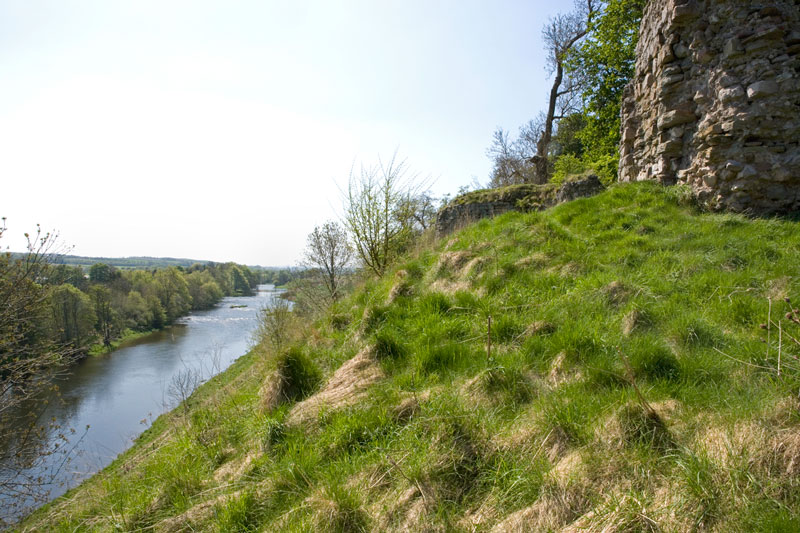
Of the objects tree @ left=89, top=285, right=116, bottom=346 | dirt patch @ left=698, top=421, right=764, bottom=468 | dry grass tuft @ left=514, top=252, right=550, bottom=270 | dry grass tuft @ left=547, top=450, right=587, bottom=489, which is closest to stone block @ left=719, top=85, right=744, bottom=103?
dry grass tuft @ left=514, top=252, right=550, bottom=270

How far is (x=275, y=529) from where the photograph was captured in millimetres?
2273

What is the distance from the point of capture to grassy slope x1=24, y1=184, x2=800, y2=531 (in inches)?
75.8

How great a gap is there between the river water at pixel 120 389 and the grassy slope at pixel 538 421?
4774 millimetres

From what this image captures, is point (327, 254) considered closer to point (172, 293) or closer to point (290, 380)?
point (290, 380)

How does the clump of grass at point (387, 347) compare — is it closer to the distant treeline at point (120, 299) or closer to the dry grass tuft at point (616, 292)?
the dry grass tuft at point (616, 292)

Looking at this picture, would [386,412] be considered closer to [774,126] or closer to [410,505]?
[410,505]

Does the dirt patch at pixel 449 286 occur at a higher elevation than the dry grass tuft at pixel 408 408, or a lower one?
higher

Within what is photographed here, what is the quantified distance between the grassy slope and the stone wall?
5530 millimetres

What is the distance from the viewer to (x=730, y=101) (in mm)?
5867

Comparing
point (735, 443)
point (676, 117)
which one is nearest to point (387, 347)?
A: point (735, 443)

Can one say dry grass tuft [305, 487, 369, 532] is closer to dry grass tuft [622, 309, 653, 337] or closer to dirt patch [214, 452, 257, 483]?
dirt patch [214, 452, 257, 483]

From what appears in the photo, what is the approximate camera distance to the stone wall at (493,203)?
10.7m

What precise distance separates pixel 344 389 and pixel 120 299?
173ft

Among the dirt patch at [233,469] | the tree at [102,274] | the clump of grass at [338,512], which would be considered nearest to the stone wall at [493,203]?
the dirt patch at [233,469]
